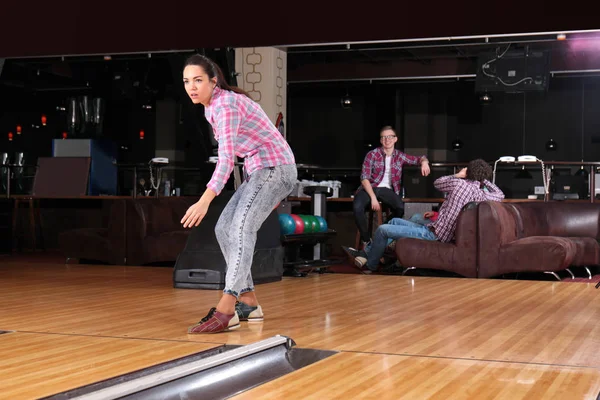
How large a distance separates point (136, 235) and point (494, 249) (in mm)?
3749

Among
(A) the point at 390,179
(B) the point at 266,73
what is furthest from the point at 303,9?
(B) the point at 266,73

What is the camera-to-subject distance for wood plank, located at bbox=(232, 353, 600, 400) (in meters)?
2.81

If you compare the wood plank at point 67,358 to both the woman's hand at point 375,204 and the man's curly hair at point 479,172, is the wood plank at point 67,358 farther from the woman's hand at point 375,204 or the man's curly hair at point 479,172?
the woman's hand at point 375,204

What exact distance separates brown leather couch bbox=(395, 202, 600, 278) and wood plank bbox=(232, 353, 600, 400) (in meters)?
4.48

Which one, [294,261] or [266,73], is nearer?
[294,261]

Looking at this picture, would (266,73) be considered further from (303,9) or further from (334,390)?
(334,390)

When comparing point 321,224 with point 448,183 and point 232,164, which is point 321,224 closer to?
point 448,183

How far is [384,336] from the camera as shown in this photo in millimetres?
4121

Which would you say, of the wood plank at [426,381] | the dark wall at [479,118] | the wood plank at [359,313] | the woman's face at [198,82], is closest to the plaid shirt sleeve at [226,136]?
the woman's face at [198,82]

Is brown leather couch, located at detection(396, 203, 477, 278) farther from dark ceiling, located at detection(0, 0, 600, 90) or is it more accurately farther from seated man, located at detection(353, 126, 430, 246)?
dark ceiling, located at detection(0, 0, 600, 90)

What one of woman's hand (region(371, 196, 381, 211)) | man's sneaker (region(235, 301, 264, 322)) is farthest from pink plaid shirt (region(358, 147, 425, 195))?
man's sneaker (region(235, 301, 264, 322))

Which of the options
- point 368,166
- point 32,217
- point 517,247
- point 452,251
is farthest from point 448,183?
point 32,217

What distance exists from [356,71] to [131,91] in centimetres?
415

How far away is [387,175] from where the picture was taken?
9.21m
